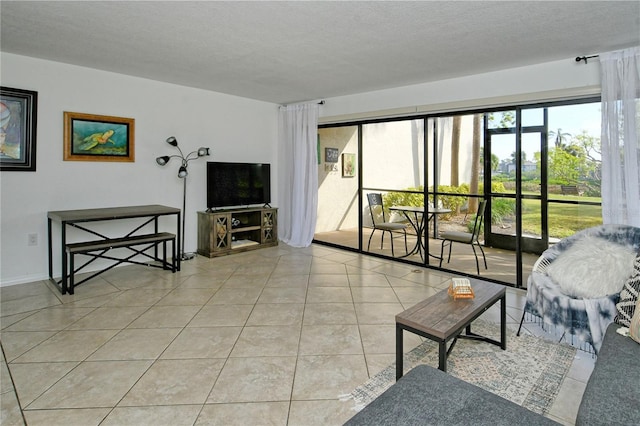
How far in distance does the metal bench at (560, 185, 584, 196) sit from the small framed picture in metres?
Result: 3.59

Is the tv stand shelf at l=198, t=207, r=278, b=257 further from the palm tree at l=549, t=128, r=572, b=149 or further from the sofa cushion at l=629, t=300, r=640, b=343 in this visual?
the sofa cushion at l=629, t=300, r=640, b=343

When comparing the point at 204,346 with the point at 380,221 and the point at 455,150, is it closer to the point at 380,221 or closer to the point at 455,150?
the point at 380,221

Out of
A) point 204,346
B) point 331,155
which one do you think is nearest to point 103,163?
point 204,346

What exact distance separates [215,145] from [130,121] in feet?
3.95

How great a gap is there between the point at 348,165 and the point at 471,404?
17.1 feet

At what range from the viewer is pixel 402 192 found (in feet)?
16.0

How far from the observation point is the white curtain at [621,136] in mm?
2986

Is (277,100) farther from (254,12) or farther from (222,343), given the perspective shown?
(222,343)

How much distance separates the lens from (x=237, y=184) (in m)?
5.33

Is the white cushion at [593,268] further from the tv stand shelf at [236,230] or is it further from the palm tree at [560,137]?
the tv stand shelf at [236,230]

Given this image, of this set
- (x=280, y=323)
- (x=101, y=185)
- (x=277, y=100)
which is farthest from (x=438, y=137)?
(x=101, y=185)

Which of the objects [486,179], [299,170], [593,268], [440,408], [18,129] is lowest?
[440,408]

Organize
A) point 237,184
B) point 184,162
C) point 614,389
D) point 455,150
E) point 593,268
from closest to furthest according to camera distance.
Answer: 1. point 614,389
2. point 593,268
3. point 455,150
4. point 184,162
5. point 237,184

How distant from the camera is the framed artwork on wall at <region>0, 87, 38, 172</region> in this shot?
352 cm
